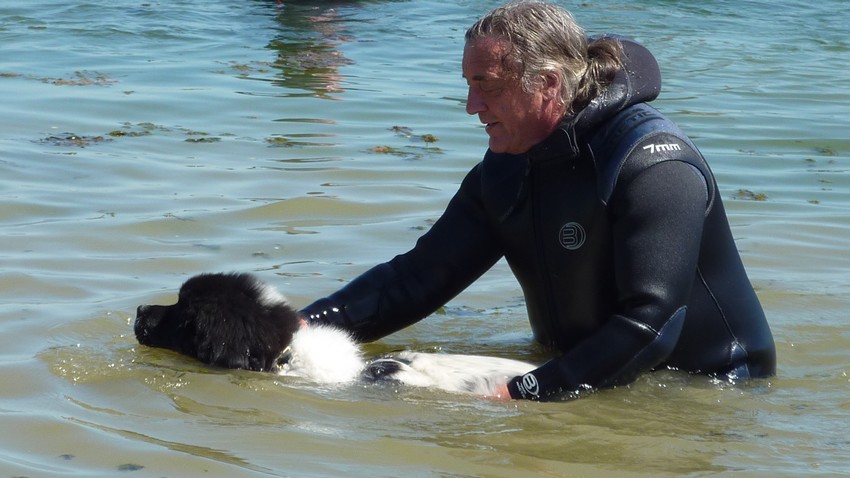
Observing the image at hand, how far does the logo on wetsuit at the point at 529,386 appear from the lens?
428 centimetres

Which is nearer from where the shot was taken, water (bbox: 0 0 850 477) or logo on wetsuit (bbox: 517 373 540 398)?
water (bbox: 0 0 850 477)

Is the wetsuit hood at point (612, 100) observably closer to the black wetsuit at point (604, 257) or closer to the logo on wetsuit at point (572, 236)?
the black wetsuit at point (604, 257)

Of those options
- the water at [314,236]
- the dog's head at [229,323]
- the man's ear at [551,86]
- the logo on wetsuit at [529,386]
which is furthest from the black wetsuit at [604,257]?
the dog's head at [229,323]

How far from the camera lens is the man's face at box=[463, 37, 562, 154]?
166 inches

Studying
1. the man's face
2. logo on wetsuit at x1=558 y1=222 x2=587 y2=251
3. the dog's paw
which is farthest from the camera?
the dog's paw

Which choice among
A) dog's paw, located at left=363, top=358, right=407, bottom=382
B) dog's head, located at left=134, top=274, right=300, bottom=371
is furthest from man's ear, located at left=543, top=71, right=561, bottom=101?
dog's head, located at left=134, top=274, right=300, bottom=371

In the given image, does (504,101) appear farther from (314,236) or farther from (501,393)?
(314,236)

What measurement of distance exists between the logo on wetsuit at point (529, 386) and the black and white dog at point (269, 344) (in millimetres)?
112

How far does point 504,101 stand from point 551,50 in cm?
24

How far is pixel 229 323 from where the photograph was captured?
4.36 metres

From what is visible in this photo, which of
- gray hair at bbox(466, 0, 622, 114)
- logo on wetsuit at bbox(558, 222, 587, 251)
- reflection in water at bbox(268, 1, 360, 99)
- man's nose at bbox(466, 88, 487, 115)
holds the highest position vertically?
gray hair at bbox(466, 0, 622, 114)

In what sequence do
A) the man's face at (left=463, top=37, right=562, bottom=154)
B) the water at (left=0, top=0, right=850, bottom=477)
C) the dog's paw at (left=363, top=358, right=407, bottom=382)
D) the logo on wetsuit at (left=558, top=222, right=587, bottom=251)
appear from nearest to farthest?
1. the water at (left=0, top=0, right=850, bottom=477)
2. the man's face at (left=463, top=37, right=562, bottom=154)
3. the logo on wetsuit at (left=558, top=222, right=587, bottom=251)
4. the dog's paw at (left=363, top=358, right=407, bottom=382)

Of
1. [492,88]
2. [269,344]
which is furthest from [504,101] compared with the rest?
[269,344]

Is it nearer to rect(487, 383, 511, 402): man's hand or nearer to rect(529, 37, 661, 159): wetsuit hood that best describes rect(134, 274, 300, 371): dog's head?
rect(487, 383, 511, 402): man's hand
